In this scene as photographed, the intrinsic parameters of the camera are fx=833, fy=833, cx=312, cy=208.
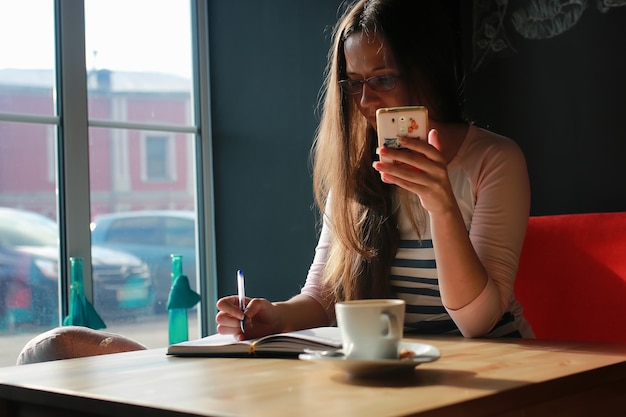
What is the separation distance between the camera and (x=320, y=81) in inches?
144

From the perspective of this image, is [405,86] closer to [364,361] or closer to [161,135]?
[364,361]

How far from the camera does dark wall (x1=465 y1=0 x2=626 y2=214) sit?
265 cm

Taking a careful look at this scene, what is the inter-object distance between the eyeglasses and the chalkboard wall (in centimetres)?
114

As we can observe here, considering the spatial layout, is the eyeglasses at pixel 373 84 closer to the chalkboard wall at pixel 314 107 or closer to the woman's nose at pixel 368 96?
A: the woman's nose at pixel 368 96

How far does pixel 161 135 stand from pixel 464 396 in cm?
325

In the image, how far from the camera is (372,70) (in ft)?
6.10

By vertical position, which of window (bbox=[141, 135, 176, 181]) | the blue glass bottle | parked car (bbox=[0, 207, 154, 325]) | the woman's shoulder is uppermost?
window (bbox=[141, 135, 176, 181])

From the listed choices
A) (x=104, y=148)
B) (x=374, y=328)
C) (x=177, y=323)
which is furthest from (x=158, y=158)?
(x=374, y=328)

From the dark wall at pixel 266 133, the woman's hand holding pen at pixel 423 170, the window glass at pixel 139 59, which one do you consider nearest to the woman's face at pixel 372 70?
the woman's hand holding pen at pixel 423 170

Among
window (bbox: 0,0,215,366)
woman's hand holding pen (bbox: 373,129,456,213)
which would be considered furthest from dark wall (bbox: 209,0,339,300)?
woman's hand holding pen (bbox: 373,129,456,213)

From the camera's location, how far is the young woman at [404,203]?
168cm

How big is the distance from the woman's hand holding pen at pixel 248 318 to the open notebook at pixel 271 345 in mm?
146

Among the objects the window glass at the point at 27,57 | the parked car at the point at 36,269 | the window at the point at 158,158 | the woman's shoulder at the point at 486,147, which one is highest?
the window glass at the point at 27,57

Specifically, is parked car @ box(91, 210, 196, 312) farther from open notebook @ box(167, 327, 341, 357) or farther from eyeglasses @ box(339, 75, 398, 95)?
open notebook @ box(167, 327, 341, 357)
